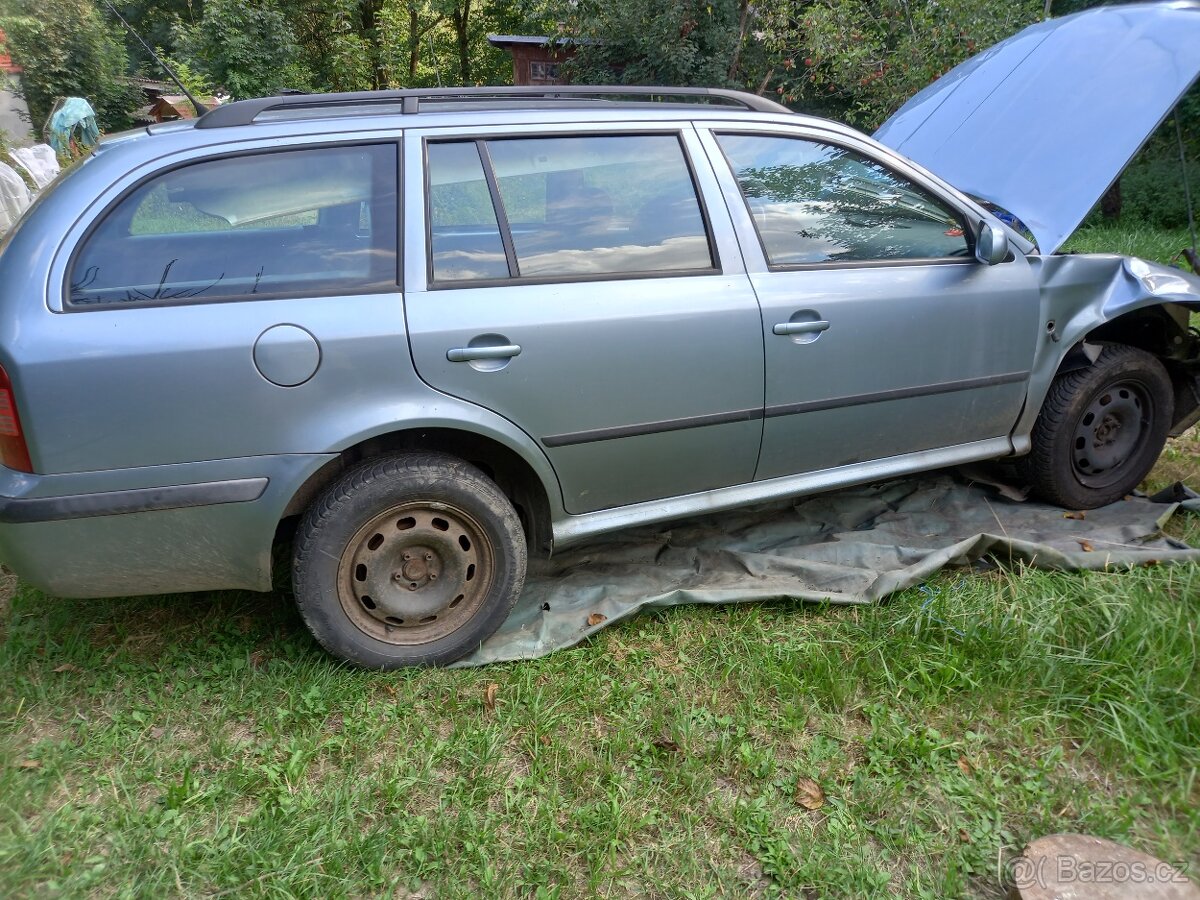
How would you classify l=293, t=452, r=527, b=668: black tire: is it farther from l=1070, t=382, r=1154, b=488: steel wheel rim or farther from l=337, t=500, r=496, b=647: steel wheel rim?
l=1070, t=382, r=1154, b=488: steel wheel rim

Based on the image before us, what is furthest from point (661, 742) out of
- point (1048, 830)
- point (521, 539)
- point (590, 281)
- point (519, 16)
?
point (519, 16)

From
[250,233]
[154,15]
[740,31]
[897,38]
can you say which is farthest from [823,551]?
[154,15]

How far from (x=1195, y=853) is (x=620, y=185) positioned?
98.7 inches

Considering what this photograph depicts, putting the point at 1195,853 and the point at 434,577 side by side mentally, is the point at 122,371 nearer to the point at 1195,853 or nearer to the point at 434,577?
the point at 434,577

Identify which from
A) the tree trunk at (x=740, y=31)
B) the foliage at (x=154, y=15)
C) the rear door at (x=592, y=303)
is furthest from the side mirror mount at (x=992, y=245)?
the foliage at (x=154, y=15)

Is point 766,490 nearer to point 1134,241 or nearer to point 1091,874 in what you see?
point 1091,874

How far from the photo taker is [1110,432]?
3746mm

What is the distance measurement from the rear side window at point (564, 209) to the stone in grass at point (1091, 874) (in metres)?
1.98

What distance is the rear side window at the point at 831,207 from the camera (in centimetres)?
305

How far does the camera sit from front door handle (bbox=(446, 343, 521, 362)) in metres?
2.55

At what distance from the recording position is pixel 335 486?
8.45 ft

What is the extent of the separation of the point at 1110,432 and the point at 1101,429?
0.06m

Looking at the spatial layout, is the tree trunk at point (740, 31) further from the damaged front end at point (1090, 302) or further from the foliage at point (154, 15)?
the foliage at point (154, 15)

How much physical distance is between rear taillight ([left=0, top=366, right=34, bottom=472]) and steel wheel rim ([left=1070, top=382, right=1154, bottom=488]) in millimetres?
3889
